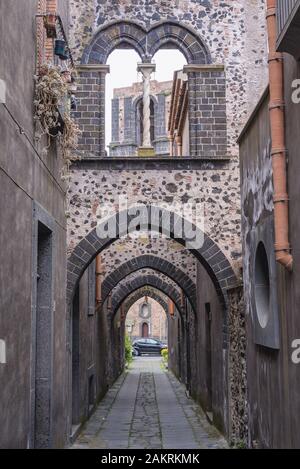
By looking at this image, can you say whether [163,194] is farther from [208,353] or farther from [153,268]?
[153,268]

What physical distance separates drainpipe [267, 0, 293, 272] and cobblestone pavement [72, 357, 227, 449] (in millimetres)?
5359

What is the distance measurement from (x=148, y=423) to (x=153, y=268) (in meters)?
5.22

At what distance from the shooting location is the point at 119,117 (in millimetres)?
39594

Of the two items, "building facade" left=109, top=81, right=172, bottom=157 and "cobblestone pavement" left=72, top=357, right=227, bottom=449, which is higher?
"building facade" left=109, top=81, right=172, bottom=157

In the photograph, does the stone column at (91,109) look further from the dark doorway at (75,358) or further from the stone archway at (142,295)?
the stone archway at (142,295)

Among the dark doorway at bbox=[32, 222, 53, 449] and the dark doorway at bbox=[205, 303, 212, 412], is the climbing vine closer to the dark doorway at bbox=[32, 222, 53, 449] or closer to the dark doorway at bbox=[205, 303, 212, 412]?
the dark doorway at bbox=[32, 222, 53, 449]

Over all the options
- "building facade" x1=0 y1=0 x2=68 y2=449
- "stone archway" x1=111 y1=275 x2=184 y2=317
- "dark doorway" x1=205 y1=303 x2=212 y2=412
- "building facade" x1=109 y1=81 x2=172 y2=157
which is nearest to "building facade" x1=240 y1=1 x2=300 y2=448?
"building facade" x1=0 y1=0 x2=68 y2=449

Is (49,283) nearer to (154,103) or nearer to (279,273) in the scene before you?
(279,273)

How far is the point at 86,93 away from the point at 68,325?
405cm

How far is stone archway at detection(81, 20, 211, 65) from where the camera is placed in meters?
11.5

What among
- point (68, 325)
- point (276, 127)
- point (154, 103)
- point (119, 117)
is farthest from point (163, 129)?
point (276, 127)

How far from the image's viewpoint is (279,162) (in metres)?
5.92

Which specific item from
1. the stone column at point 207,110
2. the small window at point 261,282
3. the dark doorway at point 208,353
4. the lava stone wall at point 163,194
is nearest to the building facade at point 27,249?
the lava stone wall at point 163,194

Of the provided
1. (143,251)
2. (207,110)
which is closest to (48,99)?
(207,110)
